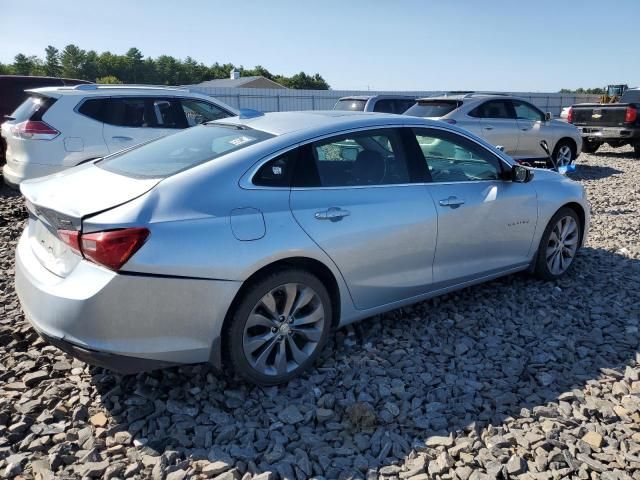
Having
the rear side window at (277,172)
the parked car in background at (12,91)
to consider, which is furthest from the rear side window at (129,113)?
the rear side window at (277,172)

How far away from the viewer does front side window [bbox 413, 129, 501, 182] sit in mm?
4051

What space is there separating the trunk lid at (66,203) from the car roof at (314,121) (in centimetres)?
96

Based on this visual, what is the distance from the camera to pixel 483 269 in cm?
433

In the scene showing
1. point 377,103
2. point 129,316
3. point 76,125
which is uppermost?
point 377,103

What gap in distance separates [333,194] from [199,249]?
3.23ft

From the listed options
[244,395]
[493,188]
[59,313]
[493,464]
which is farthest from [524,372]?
[59,313]

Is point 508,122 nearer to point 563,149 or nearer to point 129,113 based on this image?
point 563,149

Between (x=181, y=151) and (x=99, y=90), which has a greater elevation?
(x=99, y=90)

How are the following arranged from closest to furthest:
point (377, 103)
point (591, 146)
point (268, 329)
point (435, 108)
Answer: point (268, 329) → point (435, 108) → point (377, 103) → point (591, 146)

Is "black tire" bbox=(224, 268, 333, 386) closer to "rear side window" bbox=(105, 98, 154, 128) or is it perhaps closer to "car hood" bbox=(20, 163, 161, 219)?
"car hood" bbox=(20, 163, 161, 219)

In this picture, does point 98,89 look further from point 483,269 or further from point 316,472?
point 316,472

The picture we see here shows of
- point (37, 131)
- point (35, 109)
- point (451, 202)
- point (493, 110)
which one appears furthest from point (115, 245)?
point (493, 110)

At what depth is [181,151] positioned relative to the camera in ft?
11.5

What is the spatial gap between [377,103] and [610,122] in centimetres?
643
